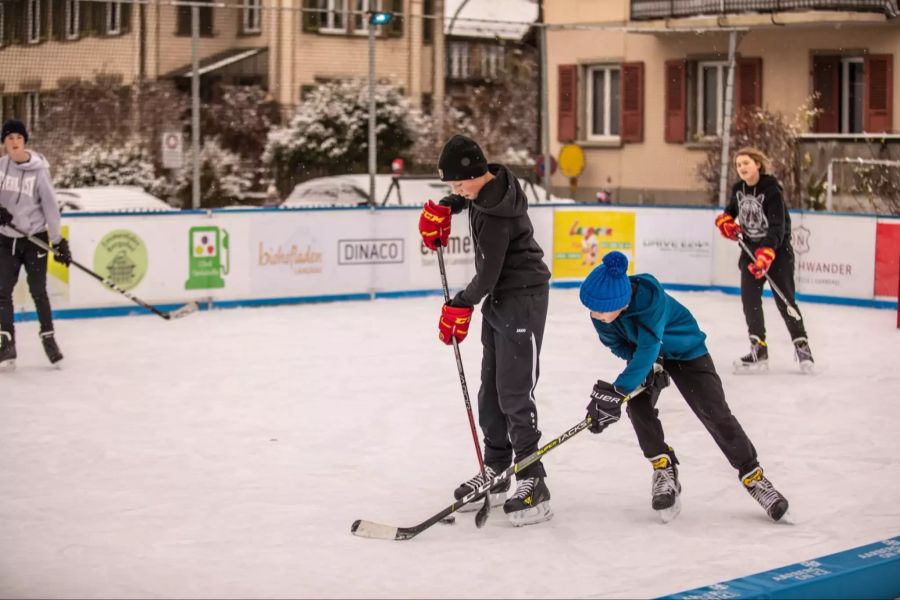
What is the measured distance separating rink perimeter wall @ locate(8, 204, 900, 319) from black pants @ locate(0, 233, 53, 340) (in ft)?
7.19

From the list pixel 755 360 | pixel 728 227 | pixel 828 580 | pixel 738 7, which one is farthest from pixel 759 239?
pixel 738 7

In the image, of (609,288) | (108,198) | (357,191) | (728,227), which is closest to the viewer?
(609,288)

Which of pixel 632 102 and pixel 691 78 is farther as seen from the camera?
pixel 632 102

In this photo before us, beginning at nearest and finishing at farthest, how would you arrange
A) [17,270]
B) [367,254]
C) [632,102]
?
1. [17,270]
2. [367,254]
3. [632,102]

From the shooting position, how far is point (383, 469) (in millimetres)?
6039

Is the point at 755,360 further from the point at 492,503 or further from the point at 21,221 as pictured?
the point at 21,221

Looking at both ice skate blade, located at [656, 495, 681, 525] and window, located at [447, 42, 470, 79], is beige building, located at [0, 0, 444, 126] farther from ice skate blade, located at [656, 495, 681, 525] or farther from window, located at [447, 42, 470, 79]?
ice skate blade, located at [656, 495, 681, 525]

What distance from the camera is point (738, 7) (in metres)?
19.3

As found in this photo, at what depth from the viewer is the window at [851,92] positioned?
61.6ft

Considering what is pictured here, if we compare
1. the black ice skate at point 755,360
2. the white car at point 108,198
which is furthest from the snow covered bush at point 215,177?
the black ice skate at point 755,360

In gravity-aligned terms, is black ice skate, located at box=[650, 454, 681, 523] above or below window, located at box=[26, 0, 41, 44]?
below

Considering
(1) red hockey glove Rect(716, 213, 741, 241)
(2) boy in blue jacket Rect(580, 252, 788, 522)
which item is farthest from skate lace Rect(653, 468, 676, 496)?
(1) red hockey glove Rect(716, 213, 741, 241)

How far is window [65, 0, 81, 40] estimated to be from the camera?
36.9ft

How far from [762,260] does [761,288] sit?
0.45 meters
